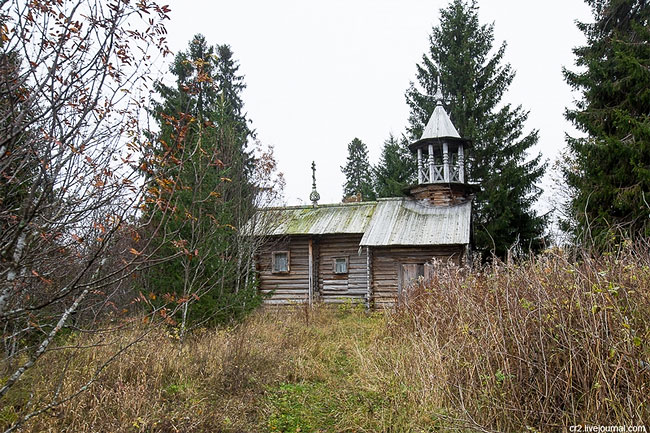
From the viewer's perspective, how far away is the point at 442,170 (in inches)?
682

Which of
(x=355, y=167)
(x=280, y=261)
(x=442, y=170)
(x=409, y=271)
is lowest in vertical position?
(x=409, y=271)

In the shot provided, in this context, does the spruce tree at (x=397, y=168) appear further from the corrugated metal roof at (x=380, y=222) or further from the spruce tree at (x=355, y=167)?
the spruce tree at (x=355, y=167)

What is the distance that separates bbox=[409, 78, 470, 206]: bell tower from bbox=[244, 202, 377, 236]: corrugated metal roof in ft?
8.16

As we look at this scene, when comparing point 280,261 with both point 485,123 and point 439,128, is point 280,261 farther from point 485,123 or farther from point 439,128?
point 485,123

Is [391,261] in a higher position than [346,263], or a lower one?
higher

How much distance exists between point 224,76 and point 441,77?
1416 cm

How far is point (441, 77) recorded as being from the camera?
23312 mm

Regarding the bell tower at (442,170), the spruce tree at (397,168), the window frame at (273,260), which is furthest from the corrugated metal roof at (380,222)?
the spruce tree at (397,168)

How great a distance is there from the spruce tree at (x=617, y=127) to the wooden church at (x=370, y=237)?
415cm

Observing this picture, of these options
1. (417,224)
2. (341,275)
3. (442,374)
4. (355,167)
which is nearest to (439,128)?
(417,224)

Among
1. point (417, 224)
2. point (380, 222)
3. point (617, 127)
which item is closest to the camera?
point (617, 127)

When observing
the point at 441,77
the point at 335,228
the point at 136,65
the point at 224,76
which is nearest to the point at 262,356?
the point at 136,65

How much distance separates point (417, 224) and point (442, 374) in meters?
11.6

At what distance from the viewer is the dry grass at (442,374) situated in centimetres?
332
